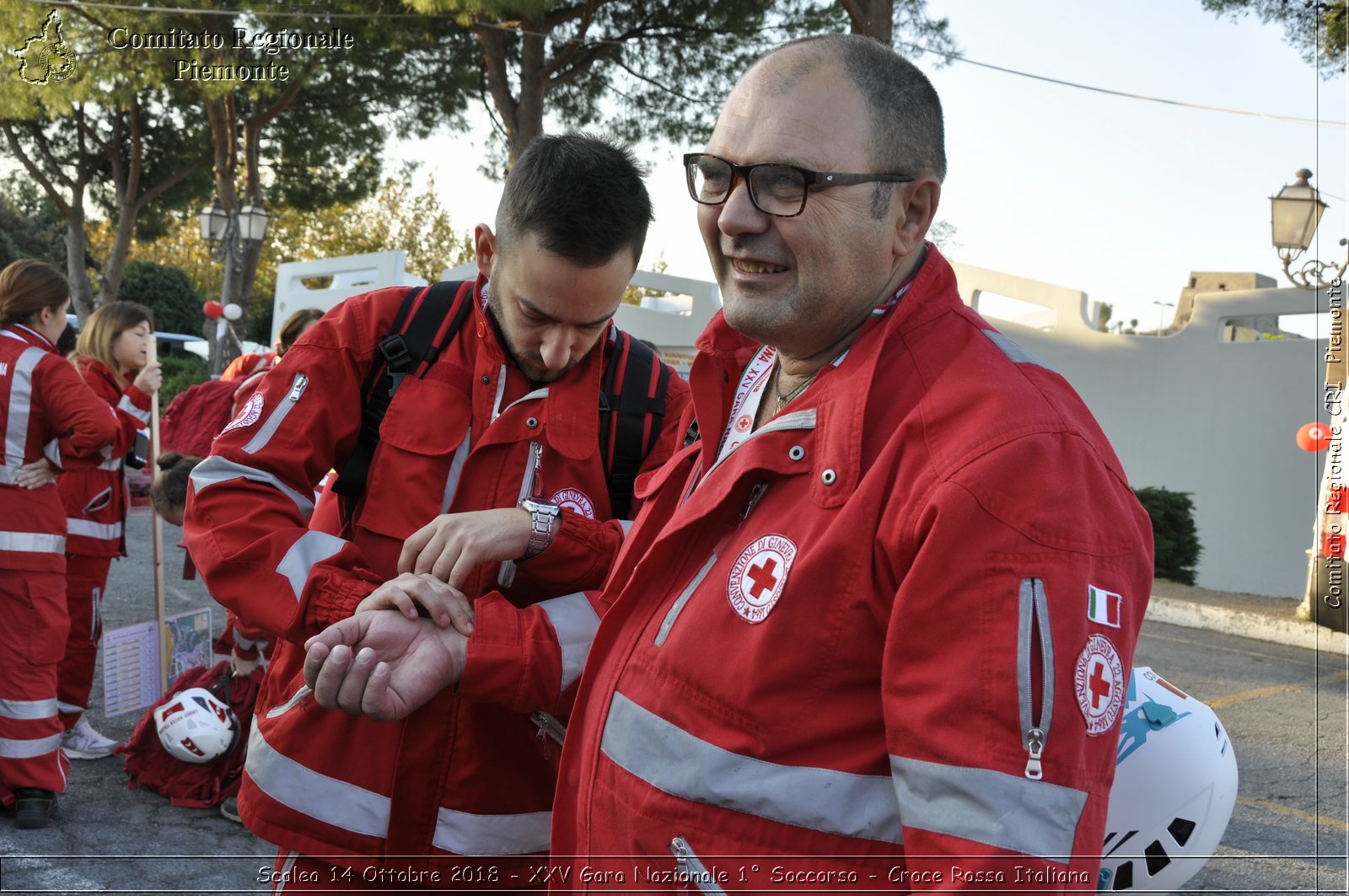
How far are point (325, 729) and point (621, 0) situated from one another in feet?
47.5

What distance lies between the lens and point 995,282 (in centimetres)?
1714

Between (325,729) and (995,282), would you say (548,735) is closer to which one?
(325,729)

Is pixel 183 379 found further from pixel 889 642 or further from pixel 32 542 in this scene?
pixel 889 642

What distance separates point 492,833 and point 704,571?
0.89 m

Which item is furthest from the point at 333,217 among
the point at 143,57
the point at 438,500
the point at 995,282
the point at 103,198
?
the point at 438,500

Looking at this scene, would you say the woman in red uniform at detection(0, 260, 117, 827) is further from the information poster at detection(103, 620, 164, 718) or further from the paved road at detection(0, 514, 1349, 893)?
the information poster at detection(103, 620, 164, 718)

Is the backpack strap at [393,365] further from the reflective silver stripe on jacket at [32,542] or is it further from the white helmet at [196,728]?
the reflective silver stripe on jacket at [32,542]

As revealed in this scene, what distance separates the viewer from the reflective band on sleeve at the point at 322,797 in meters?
2.09

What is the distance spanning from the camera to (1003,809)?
122cm

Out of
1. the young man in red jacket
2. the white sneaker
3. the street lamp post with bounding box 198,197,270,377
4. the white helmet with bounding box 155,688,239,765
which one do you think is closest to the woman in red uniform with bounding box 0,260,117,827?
the white helmet with bounding box 155,688,239,765

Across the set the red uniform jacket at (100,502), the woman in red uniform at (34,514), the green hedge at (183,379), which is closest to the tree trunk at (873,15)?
the red uniform jacket at (100,502)

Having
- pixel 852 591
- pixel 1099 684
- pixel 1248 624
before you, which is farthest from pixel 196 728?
pixel 1248 624

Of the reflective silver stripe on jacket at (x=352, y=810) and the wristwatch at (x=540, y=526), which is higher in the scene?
the wristwatch at (x=540, y=526)

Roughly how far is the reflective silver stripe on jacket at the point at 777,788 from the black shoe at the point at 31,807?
4.31 meters
